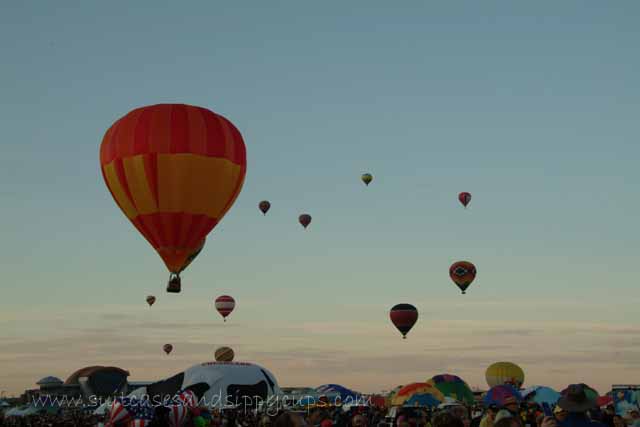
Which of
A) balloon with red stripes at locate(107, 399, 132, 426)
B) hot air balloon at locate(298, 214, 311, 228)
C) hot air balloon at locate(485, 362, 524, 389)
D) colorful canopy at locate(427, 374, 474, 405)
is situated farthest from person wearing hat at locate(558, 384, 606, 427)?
hot air balloon at locate(485, 362, 524, 389)

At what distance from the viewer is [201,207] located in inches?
1102

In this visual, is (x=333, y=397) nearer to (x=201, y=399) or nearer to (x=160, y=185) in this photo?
(x=201, y=399)

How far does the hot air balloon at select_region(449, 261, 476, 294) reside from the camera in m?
47.1

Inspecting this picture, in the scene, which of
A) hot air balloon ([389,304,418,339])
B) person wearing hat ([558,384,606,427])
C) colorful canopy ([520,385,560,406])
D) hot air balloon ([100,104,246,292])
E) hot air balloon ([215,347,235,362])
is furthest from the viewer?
hot air balloon ([215,347,235,362])

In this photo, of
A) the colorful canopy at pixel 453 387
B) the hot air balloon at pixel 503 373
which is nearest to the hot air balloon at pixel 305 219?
the colorful canopy at pixel 453 387


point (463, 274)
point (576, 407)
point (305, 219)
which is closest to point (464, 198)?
point (463, 274)

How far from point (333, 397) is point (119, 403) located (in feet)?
108

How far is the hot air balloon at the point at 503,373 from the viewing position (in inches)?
2095

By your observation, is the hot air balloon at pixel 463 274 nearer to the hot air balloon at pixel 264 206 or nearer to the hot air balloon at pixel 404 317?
the hot air balloon at pixel 404 317

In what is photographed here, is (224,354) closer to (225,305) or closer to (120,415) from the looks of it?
(225,305)

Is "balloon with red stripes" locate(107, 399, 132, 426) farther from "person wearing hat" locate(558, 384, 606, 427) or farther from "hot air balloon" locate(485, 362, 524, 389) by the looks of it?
"hot air balloon" locate(485, 362, 524, 389)

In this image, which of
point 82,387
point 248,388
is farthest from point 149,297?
point 82,387

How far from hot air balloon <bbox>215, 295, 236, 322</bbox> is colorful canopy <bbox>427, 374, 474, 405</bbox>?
16.6 m

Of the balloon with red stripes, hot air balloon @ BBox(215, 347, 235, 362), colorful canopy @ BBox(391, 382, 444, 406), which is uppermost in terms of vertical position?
hot air balloon @ BBox(215, 347, 235, 362)
